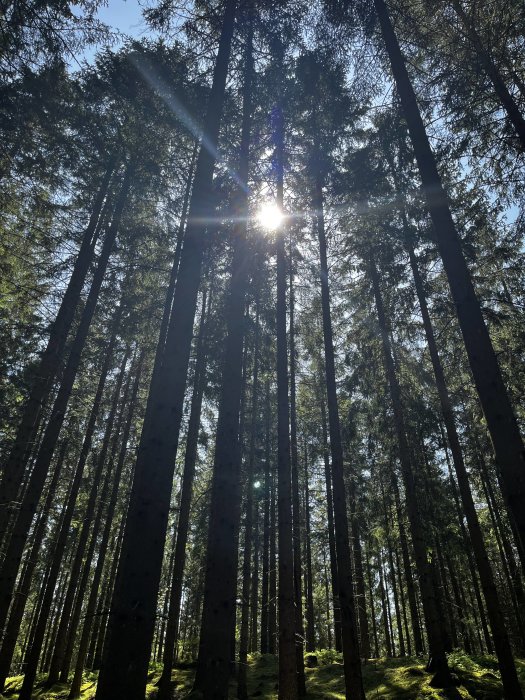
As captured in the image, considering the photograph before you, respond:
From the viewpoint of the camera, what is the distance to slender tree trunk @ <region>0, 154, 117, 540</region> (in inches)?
395

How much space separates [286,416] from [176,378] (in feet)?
19.5

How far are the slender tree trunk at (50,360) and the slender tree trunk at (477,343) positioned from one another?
9330 mm

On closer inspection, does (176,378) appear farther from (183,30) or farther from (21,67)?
(21,67)

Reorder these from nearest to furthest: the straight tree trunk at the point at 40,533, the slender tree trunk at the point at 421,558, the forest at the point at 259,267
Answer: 1. the forest at the point at 259,267
2. the straight tree trunk at the point at 40,533
3. the slender tree trunk at the point at 421,558

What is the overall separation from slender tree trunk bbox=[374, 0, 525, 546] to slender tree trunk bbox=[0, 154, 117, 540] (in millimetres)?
9330

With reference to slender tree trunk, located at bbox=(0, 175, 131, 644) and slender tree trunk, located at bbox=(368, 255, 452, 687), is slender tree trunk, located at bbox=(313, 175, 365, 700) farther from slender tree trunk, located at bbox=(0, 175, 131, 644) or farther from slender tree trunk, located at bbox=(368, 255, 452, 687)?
slender tree trunk, located at bbox=(0, 175, 131, 644)

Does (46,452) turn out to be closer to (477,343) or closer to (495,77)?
(477,343)

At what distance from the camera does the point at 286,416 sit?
36.3 ft

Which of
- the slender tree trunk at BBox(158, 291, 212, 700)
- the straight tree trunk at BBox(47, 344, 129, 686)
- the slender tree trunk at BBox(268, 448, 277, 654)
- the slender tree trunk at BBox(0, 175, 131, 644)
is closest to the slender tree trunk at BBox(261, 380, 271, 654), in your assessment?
the slender tree trunk at BBox(268, 448, 277, 654)

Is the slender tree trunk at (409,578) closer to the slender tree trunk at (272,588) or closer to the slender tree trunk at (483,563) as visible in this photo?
the slender tree trunk at (272,588)

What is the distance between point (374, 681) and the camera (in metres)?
13.9

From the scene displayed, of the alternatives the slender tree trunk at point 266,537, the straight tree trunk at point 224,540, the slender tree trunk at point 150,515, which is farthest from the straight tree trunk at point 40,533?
the slender tree trunk at point 150,515

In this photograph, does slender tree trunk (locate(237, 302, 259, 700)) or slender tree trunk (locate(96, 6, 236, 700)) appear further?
slender tree trunk (locate(237, 302, 259, 700))

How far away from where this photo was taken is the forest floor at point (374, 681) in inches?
428
